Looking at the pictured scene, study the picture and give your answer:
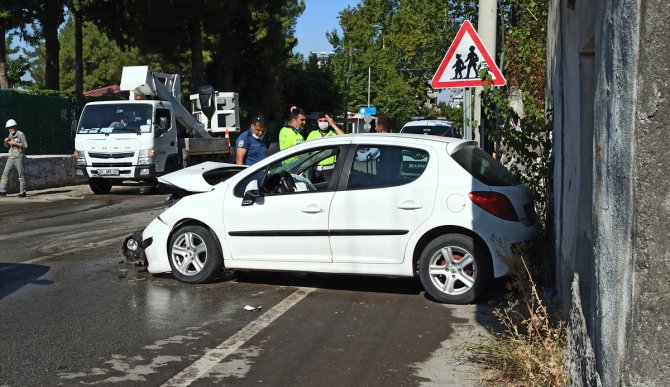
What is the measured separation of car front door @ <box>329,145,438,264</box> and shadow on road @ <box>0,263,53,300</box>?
10.5 feet

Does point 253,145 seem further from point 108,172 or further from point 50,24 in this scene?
point 50,24

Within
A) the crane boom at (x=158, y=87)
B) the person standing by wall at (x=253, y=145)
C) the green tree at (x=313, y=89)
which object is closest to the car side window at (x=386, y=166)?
the person standing by wall at (x=253, y=145)

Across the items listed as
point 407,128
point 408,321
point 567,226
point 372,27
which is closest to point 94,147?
point 407,128

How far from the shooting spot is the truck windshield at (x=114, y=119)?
2033cm

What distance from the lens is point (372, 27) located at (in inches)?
2660

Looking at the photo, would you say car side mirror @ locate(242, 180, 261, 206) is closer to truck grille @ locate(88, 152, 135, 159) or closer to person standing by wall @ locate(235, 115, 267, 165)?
person standing by wall @ locate(235, 115, 267, 165)

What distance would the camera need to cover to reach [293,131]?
11336 mm

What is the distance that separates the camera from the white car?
729cm

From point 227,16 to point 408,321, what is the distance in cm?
2985

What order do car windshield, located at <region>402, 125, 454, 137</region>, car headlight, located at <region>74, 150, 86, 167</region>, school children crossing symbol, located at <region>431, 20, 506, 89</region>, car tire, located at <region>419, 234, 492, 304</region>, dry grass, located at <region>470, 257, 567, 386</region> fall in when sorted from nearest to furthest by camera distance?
dry grass, located at <region>470, 257, 567, 386</region> → car tire, located at <region>419, 234, 492, 304</region> → school children crossing symbol, located at <region>431, 20, 506, 89</region> → car headlight, located at <region>74, 150, 86, 167</region> → car windshield, located at <region>402, 125, 454, 137</region>

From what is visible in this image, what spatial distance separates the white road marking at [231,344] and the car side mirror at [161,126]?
43.8 feet

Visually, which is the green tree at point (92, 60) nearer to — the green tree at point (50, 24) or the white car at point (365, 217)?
the green tree at point (50, 24)

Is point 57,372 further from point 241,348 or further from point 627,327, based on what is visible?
point 627,327

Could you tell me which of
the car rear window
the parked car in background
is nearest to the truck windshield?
the parked car in background
